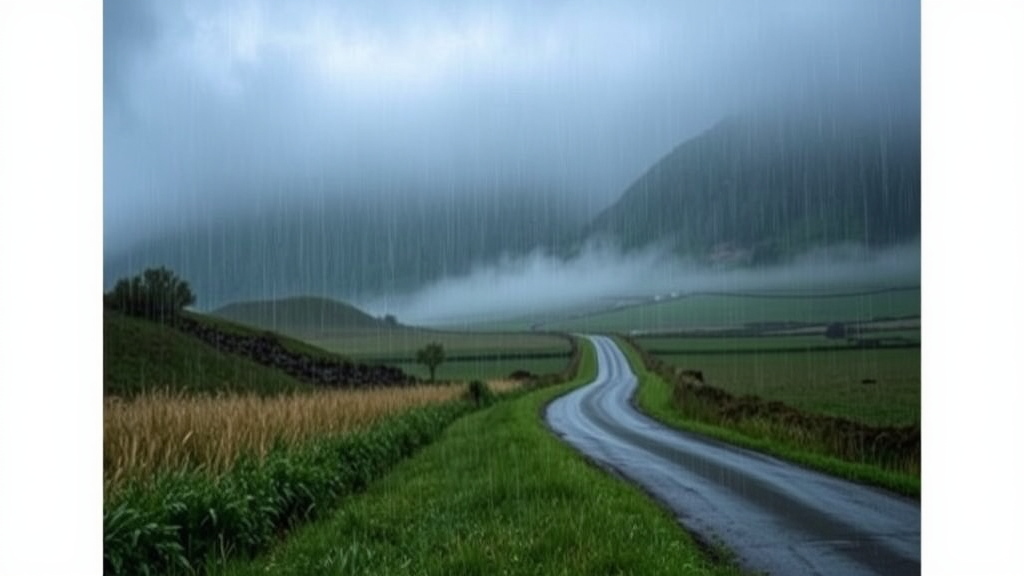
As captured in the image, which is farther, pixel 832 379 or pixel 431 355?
pixel 431 355

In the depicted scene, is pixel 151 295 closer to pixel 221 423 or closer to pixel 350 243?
pixel 221 423

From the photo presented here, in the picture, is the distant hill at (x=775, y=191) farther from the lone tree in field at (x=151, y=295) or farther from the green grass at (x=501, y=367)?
the lone tree in field at (x=151, y=295)

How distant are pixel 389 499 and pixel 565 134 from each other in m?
2.38

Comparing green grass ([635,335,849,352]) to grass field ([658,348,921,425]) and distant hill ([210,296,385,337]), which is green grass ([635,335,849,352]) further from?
distant hill ([210,296,385,337])

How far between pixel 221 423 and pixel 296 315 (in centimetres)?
90

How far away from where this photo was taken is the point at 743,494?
5145 millimetres

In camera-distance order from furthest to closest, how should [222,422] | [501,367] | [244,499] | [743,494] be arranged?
[222,422] → [501,367] → [743,494] → [244,499]

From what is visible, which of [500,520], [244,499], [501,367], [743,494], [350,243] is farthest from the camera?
[350,243]

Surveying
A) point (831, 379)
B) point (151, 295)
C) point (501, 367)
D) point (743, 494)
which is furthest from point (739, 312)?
point (151, 295)

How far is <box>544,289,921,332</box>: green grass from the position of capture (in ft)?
17.3

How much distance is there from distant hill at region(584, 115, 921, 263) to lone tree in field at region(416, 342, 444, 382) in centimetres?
110

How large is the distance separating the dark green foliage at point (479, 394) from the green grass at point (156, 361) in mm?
1300
